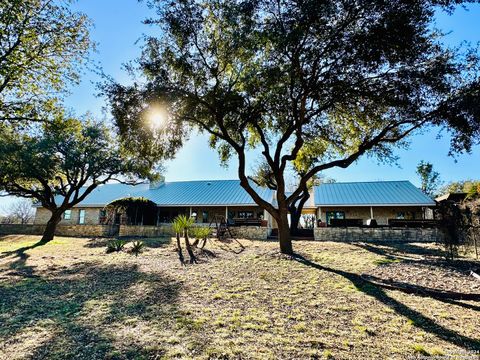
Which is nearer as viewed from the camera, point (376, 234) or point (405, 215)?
point (376, 234)

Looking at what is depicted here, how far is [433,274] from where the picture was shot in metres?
7.71

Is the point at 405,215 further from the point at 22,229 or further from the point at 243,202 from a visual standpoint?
the point at 22,229

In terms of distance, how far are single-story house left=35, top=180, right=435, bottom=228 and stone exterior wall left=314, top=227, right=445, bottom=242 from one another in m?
2.86

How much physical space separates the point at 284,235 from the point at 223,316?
6932 mm

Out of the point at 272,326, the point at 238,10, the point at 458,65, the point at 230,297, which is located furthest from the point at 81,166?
the point at 458,65

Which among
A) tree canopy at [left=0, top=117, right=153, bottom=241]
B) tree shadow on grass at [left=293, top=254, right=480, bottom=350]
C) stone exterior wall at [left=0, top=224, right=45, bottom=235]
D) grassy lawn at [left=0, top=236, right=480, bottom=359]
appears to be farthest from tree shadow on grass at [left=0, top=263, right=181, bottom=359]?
stone exterior wall at [left=0, top=224, right=45, bottom=235]

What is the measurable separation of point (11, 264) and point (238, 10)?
43.0 feet

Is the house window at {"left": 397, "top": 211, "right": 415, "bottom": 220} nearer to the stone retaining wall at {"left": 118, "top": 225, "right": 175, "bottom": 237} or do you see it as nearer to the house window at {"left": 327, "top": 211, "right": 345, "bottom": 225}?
the house window at {"left": 327, "top": 211, "right": 345, "bottom": 225}

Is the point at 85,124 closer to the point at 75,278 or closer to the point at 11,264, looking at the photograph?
the point at 11,264

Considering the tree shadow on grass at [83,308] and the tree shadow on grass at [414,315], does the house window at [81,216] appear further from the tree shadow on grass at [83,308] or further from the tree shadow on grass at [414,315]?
the tree shadow on grass at [414,315]

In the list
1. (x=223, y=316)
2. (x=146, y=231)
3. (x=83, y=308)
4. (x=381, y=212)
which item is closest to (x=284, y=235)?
(x=223, y=316)

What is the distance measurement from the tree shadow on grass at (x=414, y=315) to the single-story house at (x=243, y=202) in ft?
45.6

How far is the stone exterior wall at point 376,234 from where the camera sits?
16578 millimetres

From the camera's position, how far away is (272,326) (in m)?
4.58
